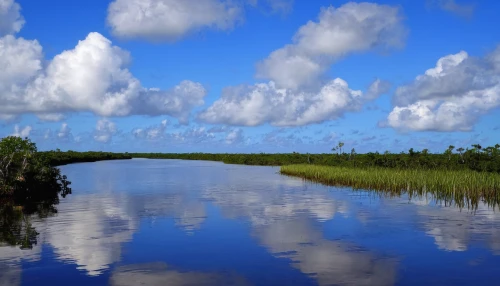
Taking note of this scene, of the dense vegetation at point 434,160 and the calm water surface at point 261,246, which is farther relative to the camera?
the dense vegetation at point 434,160

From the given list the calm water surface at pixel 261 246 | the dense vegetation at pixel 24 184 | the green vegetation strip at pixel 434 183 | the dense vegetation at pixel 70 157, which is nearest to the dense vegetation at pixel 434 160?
the green vegetation strip at pixel 434 183

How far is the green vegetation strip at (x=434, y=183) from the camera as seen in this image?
79.0 feet

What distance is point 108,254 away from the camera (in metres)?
12.6

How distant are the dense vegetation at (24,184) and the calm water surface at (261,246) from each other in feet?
4.18

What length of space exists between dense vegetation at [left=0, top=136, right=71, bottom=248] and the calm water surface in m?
1.27

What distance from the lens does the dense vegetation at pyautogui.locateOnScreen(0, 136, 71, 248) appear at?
70.2ft

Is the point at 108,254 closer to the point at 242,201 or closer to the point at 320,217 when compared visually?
the point at 320,217

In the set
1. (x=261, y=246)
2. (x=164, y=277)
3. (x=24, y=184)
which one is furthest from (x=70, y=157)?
A: (x=164, y=277)

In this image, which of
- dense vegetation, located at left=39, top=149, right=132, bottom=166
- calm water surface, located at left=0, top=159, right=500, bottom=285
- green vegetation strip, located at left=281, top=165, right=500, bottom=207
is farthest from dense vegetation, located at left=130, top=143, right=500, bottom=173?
dense vegetation, located at left=39, top=149, right=132, bottom=166

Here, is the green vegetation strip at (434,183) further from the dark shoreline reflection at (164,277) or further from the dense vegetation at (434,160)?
the dark shoreline reflection at (164,277)

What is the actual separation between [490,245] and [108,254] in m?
11.0

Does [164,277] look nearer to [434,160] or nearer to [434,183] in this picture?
[434,183]

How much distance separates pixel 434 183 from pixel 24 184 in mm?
23278

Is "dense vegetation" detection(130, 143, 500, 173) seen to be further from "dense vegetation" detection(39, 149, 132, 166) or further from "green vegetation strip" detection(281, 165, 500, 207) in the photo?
"dense vegetation" detection(39, 149, 132, 166)
